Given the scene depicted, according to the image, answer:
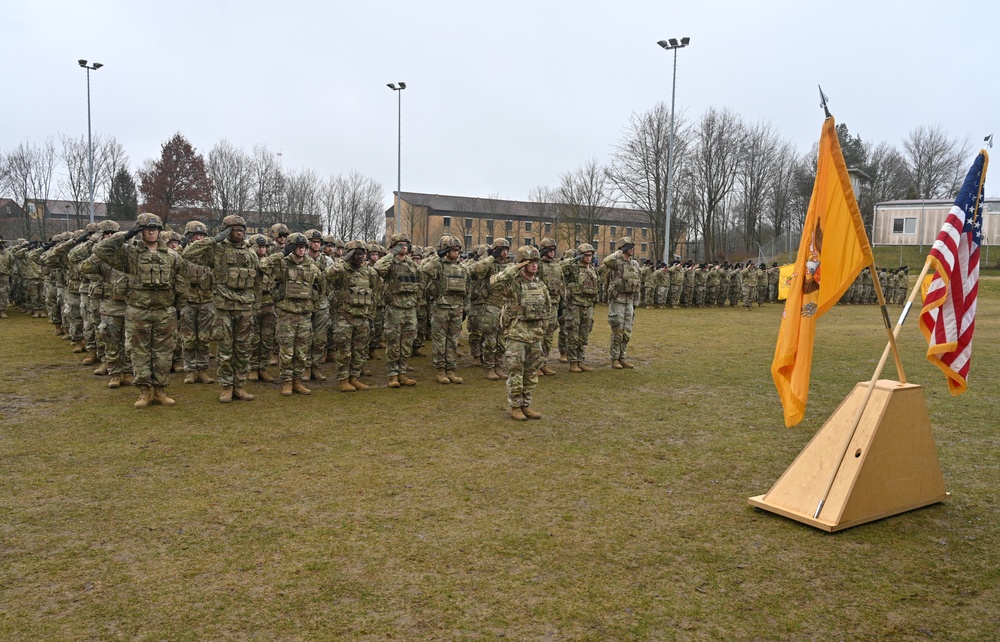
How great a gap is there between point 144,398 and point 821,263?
7713 millimetres

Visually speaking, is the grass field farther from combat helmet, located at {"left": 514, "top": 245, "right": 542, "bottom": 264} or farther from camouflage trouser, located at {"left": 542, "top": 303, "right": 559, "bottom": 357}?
camouflage trouser, located at {"left": 542, "top": 303, "right": 559, "bottom": 357}

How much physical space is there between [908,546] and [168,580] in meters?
4.76

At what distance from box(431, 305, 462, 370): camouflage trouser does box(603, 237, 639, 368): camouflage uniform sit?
2.78 metres

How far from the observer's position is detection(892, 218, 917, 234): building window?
51.3 metres

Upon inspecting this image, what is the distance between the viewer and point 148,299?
8.06 m

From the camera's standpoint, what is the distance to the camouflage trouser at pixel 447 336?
34.9 feet

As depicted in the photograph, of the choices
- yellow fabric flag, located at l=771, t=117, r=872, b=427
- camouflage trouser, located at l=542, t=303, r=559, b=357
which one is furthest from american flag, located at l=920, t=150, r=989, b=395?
camouflage trouser, located at l=542, t=303, r=559, b=357

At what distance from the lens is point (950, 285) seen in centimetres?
511

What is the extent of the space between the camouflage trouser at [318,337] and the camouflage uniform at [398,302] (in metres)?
1.34

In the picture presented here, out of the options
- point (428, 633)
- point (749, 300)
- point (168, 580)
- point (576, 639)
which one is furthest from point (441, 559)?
point (749, 300)

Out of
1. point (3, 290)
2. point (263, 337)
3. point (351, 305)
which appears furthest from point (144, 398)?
point (3, 290)

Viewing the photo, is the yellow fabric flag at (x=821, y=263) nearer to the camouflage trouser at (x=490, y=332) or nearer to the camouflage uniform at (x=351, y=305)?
the camouflage uniform at (x=351, y=305)

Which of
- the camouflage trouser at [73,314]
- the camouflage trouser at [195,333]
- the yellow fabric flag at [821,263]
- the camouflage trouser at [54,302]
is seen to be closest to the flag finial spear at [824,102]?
the yellow fabric flag at [821,263]

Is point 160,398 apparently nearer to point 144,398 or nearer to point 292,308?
point 144,398
